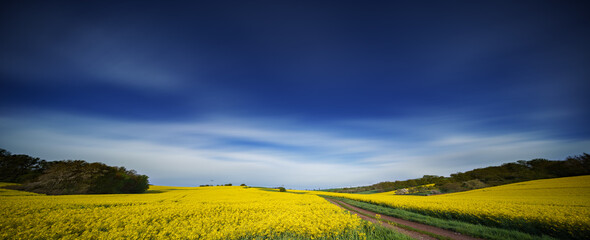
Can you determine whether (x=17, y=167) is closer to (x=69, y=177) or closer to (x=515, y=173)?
(x=69, y=177)

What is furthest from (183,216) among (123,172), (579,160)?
(579,160)

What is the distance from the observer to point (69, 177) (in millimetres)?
25141

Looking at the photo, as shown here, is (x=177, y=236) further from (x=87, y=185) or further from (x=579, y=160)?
(x=579, y=160)

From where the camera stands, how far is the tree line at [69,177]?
24.1 meters

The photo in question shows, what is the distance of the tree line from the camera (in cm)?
2412

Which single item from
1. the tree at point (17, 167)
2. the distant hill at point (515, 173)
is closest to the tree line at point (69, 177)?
the tree at point (17, 167)

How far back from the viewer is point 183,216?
9945mm

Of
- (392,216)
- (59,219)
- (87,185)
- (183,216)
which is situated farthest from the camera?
(87,185)

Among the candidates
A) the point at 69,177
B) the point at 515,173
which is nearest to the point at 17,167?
the point at 69,177

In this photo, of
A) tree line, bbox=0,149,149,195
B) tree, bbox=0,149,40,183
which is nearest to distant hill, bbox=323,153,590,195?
tree line, bbox=0,149,149,195

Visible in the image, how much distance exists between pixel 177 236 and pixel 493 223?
1848 centimetres

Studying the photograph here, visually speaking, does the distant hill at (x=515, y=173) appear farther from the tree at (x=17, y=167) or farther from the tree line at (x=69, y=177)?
the tree at (x=17, y=167)

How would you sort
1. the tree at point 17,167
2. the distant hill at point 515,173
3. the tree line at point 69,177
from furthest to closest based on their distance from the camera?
the distant hill at point 515,173 → the tree at point 17,167 → the tree line at point 69,177

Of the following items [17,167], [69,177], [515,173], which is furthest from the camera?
[515,173]
